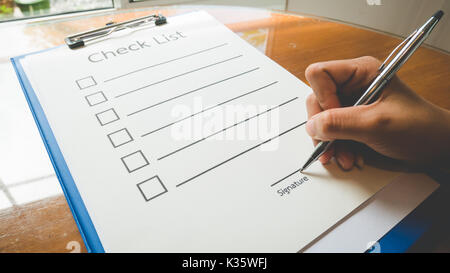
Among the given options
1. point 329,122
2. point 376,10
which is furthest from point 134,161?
point 376,10

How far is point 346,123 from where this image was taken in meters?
0.41

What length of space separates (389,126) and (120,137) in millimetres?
432

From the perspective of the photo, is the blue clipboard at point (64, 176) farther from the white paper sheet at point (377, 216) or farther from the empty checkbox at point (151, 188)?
the white paper sheet at point (377, 216)

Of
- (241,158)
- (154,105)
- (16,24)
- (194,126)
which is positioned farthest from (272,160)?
(16,24)

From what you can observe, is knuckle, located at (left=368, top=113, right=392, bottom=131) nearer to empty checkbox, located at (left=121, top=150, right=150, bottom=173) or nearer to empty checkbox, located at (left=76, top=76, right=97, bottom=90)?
empty checkbox, located at (left=121, top=150, right=150, bottom=173)

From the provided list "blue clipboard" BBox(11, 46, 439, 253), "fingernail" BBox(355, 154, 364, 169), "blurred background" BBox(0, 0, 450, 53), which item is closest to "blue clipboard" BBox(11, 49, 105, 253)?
"blue clipboard" BBox(11, 46, 439, 253)

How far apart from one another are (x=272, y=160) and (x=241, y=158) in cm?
5

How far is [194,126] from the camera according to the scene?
52 centimetres

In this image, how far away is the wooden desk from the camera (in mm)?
404

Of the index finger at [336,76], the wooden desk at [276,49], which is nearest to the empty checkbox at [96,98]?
the wooden desk at [276,49]

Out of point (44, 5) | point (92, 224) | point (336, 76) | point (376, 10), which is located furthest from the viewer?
point (44, 5)

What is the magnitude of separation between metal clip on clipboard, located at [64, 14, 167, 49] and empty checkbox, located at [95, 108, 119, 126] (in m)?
0.29

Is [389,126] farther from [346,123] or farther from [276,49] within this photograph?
[276,49]
